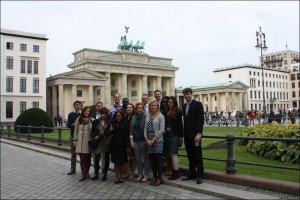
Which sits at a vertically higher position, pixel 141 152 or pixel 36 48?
pixel 36 48

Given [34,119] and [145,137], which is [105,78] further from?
[145,137]

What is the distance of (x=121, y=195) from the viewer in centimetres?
668

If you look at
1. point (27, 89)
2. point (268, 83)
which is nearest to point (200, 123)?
point (27, 89)

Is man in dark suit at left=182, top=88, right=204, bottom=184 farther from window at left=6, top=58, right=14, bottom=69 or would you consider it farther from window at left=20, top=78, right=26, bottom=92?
window at left=20, top=78, right=26, bottom=92

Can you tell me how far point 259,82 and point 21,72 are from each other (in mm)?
73344

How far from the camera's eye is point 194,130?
7.23 meters

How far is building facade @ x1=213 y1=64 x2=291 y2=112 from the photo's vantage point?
95812 millimetres

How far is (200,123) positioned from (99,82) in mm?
52552

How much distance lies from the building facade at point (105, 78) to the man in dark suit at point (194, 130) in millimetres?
48887

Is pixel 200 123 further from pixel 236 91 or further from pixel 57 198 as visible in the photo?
pixel 236 91

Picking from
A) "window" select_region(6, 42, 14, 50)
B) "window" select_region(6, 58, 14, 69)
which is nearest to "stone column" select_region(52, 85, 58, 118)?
"window" select_region(6, 58, 14, 69)

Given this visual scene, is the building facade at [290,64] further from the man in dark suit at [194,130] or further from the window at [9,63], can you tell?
the man in dark suit at [194,130]

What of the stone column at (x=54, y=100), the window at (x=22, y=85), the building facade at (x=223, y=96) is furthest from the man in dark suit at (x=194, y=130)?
the building facade at (x=223, y=96)

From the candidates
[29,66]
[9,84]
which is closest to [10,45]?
[29,66]
